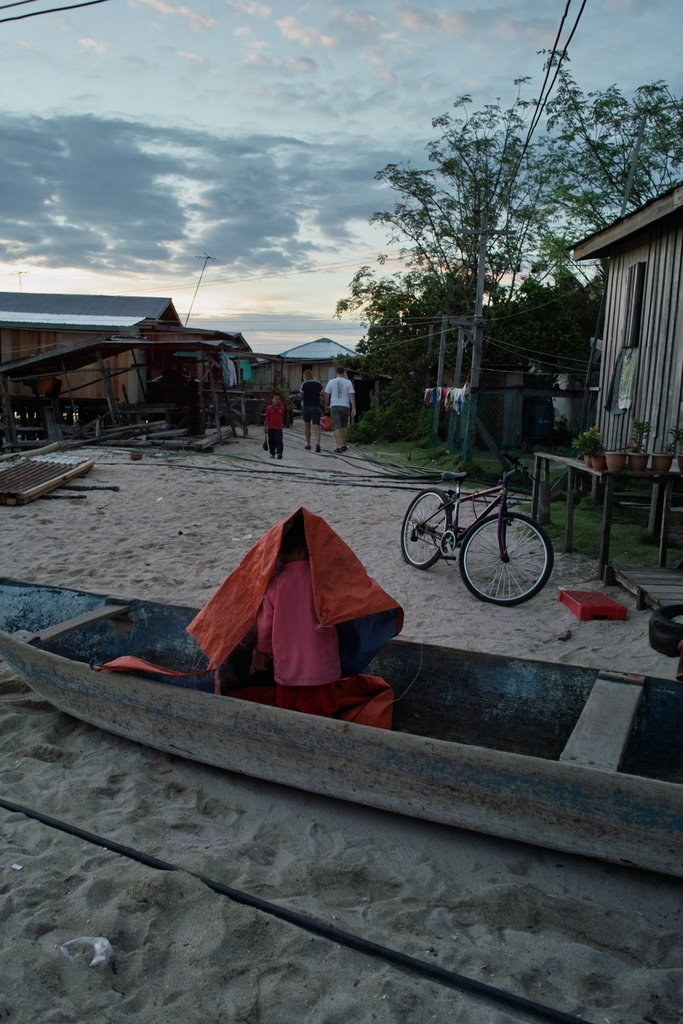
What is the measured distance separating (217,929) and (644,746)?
6.93 ft

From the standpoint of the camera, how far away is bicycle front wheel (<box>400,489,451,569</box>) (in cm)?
768

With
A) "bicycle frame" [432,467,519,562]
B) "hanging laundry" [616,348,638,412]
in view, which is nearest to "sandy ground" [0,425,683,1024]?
"bicycle frame" [432,467,519,562]

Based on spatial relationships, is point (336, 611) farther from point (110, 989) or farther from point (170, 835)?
point (110, 989)

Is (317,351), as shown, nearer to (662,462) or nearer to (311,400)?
(311,400)

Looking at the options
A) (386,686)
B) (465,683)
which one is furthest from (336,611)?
(465,683)

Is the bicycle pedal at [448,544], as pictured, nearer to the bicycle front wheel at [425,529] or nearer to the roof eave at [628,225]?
the bicycle front wheel at [425,529]

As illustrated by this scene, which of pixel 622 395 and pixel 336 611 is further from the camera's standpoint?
pixel 622 395

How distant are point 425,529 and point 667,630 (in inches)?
129

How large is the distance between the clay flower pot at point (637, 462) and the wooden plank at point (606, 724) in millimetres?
3557

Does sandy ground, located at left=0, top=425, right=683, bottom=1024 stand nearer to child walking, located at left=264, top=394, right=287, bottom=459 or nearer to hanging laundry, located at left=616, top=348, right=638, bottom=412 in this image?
hanging laundry, located at left=616, top=348, right=638, bottom=412

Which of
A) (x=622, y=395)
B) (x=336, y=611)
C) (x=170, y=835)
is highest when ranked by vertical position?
(x=622, y=395)

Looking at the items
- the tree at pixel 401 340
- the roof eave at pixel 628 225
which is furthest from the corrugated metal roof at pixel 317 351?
the roof eave at pixel 628 225

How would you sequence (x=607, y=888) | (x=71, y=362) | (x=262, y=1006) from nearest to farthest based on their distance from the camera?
(x=262, y=1006)
(x=607, y=888)
(x=71, y=362)

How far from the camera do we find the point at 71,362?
21297 millimetres
